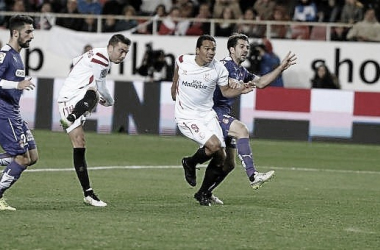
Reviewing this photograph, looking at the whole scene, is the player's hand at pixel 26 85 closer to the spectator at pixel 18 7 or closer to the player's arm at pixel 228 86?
the player's arm at pixel 228 86

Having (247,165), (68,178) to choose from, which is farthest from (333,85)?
(247,165)

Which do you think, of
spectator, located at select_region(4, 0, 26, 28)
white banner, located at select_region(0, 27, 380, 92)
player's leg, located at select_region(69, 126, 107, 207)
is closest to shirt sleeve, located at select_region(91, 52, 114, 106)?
player's leg, located at select_region(69, 126, 107, 207)

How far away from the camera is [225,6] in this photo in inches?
1051

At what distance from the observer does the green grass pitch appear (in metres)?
10.1

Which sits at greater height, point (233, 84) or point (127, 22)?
point (127, 22)

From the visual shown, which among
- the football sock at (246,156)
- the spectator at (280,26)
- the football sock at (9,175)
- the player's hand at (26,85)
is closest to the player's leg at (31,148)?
the football sock at (9,175)

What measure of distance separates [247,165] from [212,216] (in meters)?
1.46

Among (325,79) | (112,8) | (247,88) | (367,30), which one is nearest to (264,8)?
(367,30)

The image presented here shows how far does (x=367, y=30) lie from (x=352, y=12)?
734 millimetres

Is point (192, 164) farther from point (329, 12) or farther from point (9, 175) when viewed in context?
point (329, 12)

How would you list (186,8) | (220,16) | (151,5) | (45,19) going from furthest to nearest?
1. (151,5)
2. (45,19)
3. (186,8)
4. (220,16)

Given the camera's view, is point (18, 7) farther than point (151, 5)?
No

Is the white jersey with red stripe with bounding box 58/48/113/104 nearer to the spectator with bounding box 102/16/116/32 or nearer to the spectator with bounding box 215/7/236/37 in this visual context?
the spectator with bounding box 215/7/236/37

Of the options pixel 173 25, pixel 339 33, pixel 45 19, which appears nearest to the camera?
pixel 339 33
